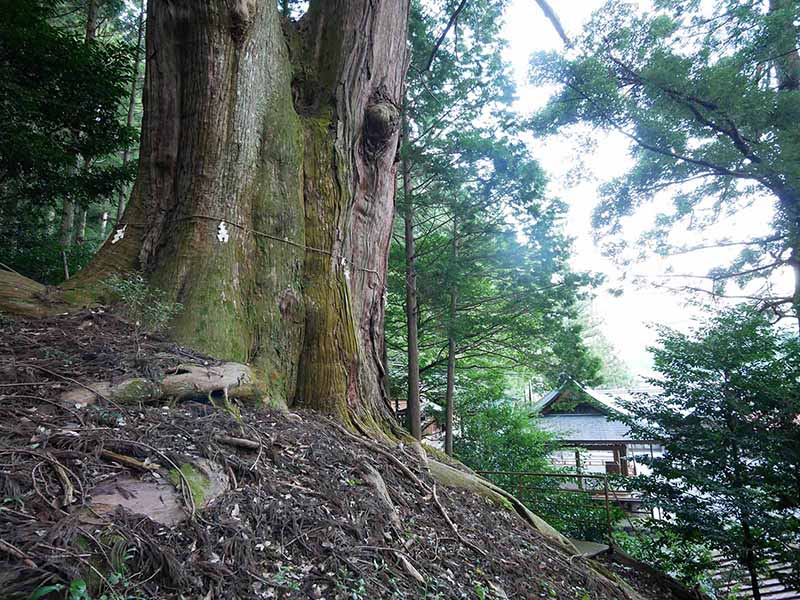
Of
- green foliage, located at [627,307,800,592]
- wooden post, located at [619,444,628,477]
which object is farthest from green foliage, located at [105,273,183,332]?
wooden post, located at [619,444,628,477]

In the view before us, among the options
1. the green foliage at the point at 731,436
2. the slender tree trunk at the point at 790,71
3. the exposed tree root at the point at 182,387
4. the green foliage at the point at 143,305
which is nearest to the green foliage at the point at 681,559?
the green foliage at the point at 731,436

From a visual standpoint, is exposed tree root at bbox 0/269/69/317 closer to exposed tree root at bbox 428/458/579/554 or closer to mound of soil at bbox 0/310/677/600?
mound of soil at bbox 0/310/677/600

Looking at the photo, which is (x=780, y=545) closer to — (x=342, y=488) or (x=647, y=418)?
(x=647, y=418)

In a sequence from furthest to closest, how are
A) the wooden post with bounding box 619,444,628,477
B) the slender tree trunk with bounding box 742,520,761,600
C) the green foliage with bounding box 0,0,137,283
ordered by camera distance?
the wooden post with bounding box 619,444,628,477 < the green foliage with bounding box 0,0,137,283 < the slender tree trunk with bounding box 742,520,761,600

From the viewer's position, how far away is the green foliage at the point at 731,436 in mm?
5070

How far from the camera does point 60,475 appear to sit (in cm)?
146

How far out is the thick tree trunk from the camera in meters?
3.20

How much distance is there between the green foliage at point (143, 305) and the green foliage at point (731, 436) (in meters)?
5.84

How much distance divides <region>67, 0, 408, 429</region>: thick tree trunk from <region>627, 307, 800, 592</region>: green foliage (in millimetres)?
4090

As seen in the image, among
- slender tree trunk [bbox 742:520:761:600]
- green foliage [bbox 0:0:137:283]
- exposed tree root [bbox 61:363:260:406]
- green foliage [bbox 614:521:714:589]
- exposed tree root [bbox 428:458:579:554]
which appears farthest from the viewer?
green foliage [bbox 614:521:714:589]

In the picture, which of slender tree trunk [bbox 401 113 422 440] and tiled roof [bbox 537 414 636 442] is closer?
slender tree trunk [bbox 401 113 422 440]

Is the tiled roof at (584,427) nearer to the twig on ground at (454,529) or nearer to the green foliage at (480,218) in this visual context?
the green foliage at (480,218)

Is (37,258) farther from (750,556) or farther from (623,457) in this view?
(623,457)

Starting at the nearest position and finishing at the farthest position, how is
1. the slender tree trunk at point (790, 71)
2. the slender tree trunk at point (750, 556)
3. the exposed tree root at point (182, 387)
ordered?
the exposed tree root at point (182, 387), the slender tree trunk at point (750, 556), the slender tree trunk at point (790, 71)
